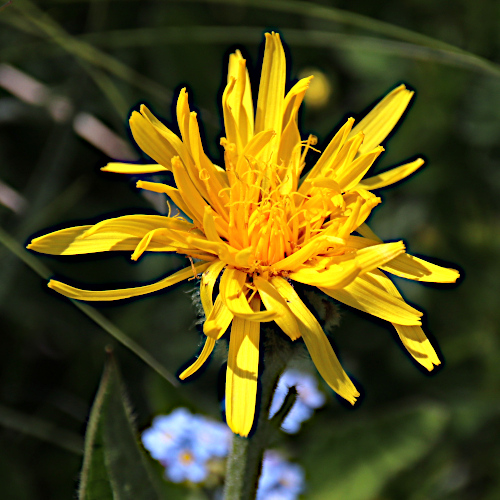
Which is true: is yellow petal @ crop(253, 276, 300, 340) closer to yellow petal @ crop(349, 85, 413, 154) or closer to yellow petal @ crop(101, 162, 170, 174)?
yellow petal @ crop(101, 162, 170, 174)

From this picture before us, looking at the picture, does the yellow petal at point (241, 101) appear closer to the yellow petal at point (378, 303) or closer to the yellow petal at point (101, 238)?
the yellow petal at point (101, 238)

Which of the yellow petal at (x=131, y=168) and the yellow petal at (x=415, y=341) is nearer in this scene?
the yellow petal at (x=415, y=341)

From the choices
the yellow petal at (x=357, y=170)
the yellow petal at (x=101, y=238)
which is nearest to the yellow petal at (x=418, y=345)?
the yellow petal at (x=357, y=170)

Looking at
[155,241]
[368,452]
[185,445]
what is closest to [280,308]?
[155,241]

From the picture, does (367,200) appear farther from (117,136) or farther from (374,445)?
(117,136)

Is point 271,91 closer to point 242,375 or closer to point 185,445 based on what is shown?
point 242,375

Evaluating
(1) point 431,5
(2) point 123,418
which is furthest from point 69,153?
(1) point 431,5

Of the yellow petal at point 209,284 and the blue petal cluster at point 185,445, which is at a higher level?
the yellow petal at point 209,284
